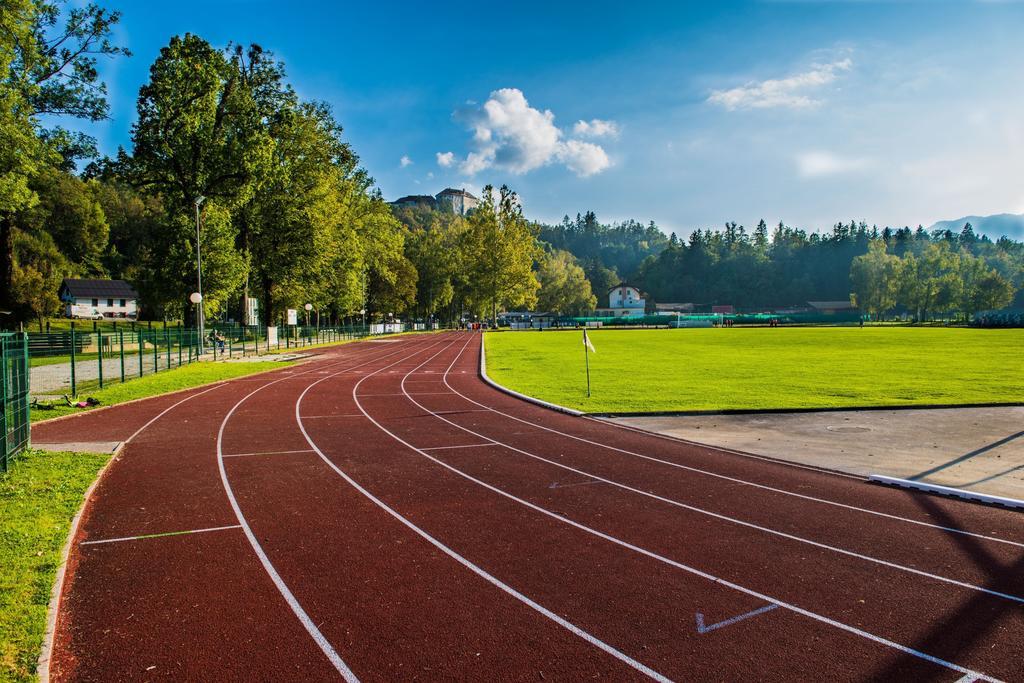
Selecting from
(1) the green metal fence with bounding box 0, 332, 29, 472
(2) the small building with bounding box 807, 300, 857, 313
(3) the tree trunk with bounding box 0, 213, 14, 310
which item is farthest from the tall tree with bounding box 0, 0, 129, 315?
(2) the small building with bounding box 807, 300, 857, 313

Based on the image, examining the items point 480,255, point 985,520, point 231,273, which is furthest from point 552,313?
point 985,520

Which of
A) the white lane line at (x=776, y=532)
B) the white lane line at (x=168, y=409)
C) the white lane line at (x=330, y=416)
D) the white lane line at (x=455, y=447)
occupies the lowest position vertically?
the white lane line at (x=776, y=532)

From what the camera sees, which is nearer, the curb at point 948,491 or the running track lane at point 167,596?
the running track lane at point 167,596

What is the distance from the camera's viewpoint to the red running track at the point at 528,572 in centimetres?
431

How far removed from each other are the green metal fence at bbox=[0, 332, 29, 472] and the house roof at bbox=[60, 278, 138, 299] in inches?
3267

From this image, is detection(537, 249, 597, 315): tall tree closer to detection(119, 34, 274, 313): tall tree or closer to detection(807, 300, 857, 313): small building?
detection(807, 300, 857, 313): small building

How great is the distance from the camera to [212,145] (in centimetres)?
3669

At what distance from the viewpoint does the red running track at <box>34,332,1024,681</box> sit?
4312mm

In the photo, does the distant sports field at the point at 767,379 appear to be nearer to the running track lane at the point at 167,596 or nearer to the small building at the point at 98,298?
the running track lane at the point at 167,596

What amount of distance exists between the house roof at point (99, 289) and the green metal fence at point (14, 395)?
8298 centimetres

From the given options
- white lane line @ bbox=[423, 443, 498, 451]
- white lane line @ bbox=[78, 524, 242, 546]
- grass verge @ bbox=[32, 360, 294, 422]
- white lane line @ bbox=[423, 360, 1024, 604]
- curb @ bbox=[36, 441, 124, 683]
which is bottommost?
white lane line @ bbox=[423, 360, 1024, 604]

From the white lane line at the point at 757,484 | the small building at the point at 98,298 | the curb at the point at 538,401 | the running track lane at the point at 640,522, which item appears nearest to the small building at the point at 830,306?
the curb at the point at 538,401

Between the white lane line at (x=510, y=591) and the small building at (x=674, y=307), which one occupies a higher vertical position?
the small building at (x=674, y=307)

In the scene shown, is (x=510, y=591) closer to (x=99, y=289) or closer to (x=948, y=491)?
(x=948, y=491)
